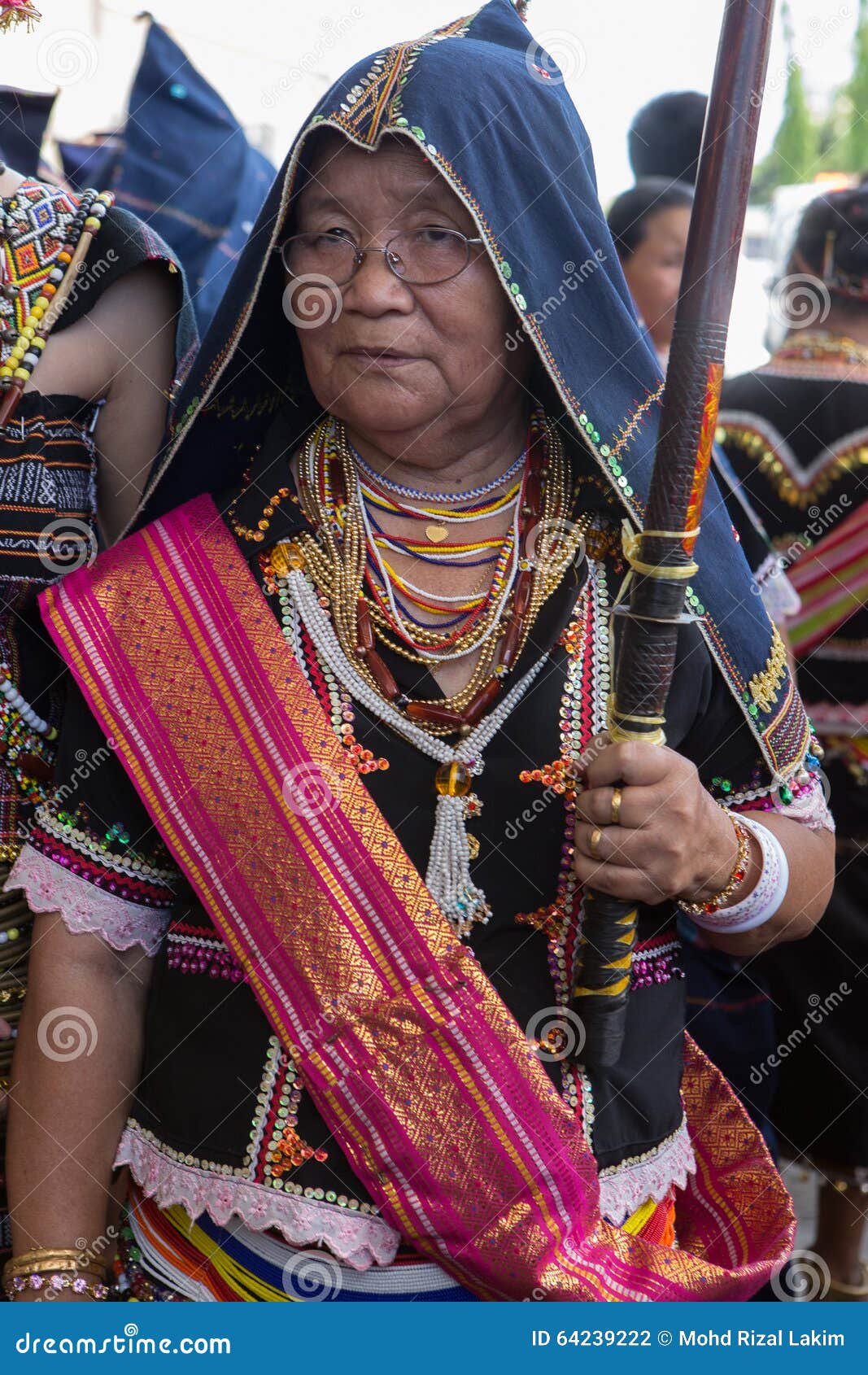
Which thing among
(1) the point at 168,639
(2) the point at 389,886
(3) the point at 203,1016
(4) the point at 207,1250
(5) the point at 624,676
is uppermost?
(5) the point at 624,676

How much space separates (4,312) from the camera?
1.99 m

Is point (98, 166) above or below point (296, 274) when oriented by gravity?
below

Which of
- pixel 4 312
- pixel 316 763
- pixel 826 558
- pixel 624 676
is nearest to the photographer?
pixel 624 676

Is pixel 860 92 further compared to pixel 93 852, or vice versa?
pixel 860 92

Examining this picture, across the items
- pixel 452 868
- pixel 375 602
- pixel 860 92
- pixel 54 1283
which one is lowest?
pixel 54 1283

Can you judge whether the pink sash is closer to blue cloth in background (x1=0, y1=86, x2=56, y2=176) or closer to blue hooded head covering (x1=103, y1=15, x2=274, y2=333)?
blue cloth in background (x1=0, y1=86, x2=56, y2=176)

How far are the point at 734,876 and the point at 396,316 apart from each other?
2.68 feet

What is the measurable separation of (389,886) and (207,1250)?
0.53 m

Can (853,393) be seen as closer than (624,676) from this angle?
No

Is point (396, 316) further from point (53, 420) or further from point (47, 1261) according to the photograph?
point (47, 1261)

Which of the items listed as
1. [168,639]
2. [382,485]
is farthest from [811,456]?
[168,639]

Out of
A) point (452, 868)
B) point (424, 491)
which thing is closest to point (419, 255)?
point (424, 491)

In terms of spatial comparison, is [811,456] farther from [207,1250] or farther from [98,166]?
[207,1250]

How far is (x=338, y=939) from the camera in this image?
1751mm
